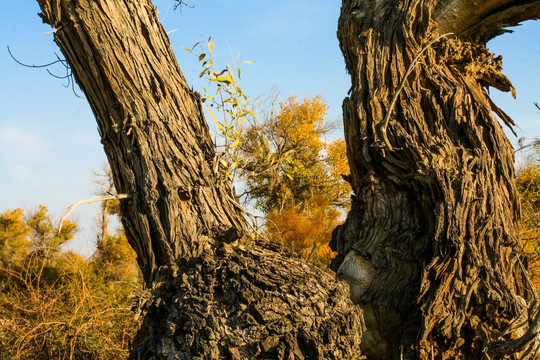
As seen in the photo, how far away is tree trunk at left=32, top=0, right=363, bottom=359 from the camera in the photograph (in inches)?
87.5

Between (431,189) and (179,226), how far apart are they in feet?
5.81

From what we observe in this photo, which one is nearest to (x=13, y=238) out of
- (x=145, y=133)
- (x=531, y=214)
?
(x=145, y=133)

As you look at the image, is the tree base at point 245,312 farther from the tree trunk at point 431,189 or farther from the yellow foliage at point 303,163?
the yellow foliage at point 303,163

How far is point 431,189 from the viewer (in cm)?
318

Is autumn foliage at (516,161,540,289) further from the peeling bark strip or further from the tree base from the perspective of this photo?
the peeling bark strip

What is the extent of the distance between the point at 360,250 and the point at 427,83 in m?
1.52

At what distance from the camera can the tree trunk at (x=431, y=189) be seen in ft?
9.59

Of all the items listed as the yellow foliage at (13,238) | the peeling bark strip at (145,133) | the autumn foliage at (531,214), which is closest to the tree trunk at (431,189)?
the autumn foliage at (531,214)

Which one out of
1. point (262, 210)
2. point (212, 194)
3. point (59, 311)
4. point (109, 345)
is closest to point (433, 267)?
point (212, 194)

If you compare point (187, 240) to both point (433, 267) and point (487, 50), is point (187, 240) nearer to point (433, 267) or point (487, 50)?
point (433, 267)

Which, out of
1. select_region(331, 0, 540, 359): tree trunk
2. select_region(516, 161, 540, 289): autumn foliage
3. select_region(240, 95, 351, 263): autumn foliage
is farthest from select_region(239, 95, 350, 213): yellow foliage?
select_region(331, 0, 540, 359): tree trunk

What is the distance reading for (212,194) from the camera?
109 inches

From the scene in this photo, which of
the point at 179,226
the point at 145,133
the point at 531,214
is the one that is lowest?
the point at 531,214

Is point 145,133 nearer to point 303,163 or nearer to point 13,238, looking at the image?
point 13,238
